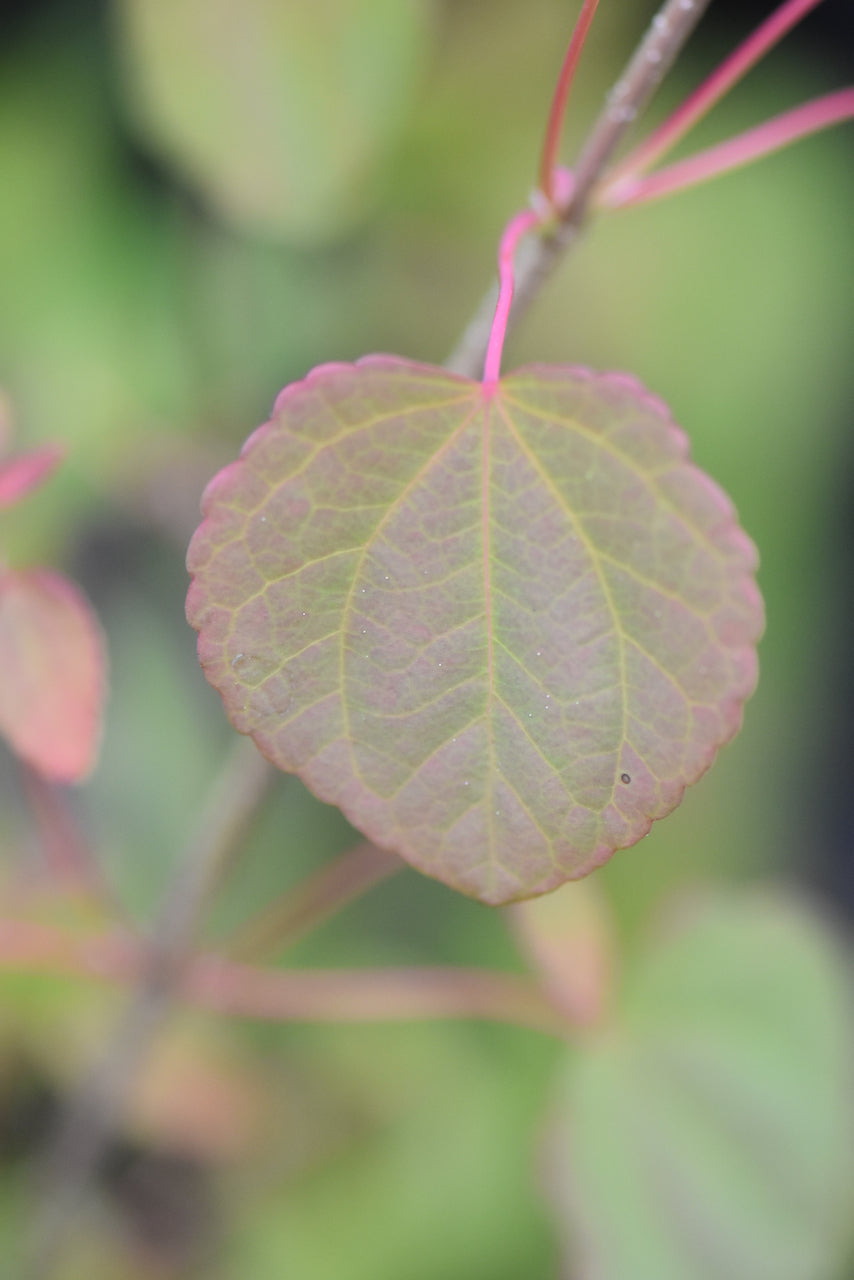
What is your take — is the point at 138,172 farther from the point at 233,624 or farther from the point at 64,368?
the point at 233,624

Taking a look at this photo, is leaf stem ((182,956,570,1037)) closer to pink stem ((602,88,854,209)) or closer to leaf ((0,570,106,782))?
leaf ((0,570,106,782))

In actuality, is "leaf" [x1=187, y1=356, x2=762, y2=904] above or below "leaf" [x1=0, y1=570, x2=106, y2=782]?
above

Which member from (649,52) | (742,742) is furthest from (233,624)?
(742,742)

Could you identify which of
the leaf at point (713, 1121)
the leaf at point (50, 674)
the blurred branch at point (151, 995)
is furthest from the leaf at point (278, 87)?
the leaf at point (713, 1121)

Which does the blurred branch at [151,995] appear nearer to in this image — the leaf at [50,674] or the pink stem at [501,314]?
the leaf at [50,674]

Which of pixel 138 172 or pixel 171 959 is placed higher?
pixel 138 172

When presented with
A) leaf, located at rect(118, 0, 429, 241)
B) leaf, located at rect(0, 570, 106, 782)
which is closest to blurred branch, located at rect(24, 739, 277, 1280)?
leaf, located at rect(0, 570, 106, 782)

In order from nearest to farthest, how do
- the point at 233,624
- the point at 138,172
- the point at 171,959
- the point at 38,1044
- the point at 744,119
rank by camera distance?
the point at 233,624 → the point at 171,959 → the point at 38,1044 → the point at 138,172 → the point at 744,119
